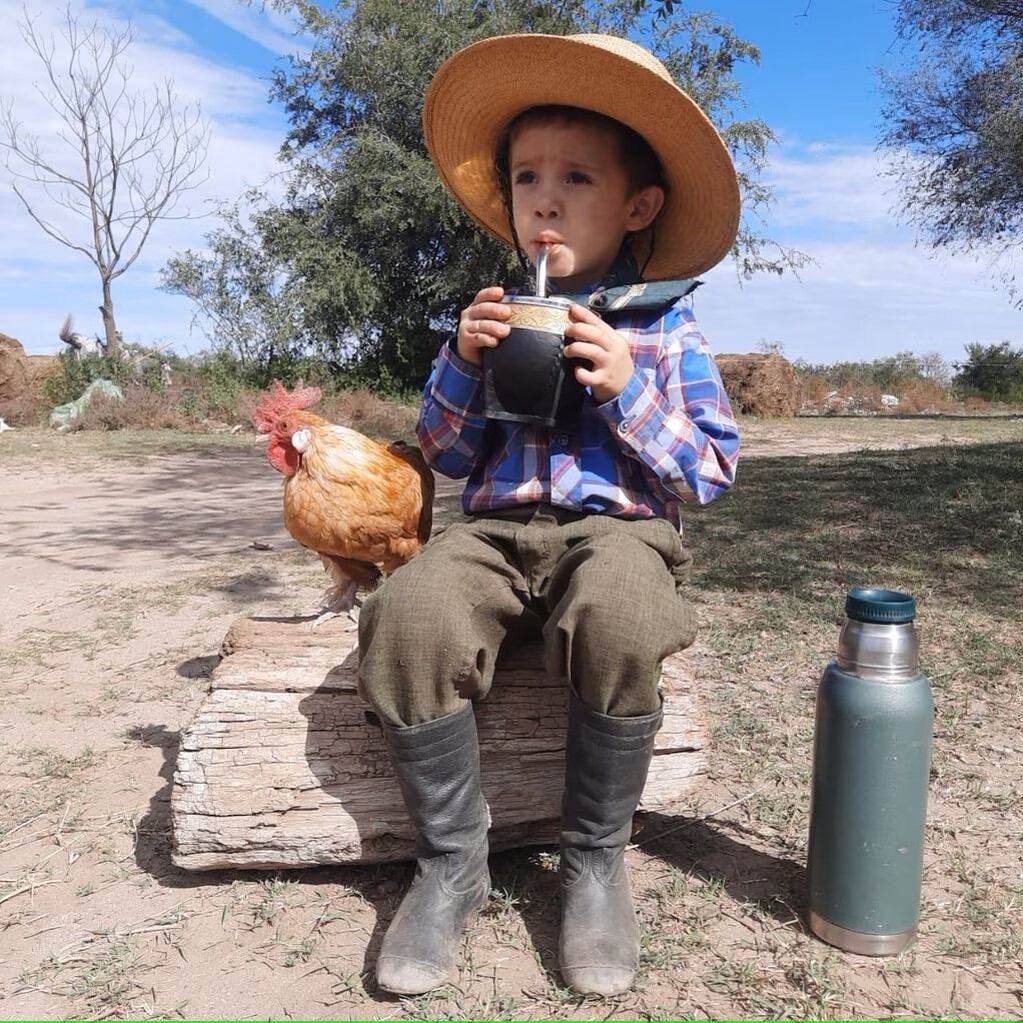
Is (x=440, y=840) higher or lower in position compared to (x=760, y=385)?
lower

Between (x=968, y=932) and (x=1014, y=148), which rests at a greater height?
(x=1014, y=148)

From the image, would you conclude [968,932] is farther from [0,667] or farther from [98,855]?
[0,667]

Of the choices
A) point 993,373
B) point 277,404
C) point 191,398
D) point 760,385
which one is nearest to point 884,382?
point 993,373

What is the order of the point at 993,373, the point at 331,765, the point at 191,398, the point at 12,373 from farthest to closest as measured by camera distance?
the point at 993,373 → the point at 12,373 → the point at 191,398 → the point at 331,765

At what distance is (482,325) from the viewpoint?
175 centimetres

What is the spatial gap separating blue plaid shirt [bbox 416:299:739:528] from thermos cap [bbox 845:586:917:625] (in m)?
0.37

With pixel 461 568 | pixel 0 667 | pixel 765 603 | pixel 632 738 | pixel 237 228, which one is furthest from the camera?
pixel 237 228

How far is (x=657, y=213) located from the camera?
2186 mm

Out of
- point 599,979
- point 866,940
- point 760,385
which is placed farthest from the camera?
point 760,385

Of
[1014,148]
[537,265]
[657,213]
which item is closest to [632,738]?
[537,265]

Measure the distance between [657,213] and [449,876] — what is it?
1546 millimetres

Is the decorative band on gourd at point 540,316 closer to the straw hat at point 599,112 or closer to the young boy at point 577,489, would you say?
the young boy at point 577,489

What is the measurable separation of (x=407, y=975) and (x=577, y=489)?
986 millimetres

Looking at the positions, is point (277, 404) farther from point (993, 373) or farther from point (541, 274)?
point (993, 373)
